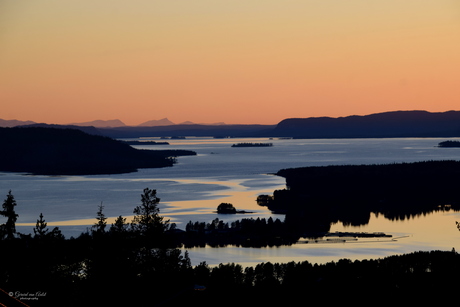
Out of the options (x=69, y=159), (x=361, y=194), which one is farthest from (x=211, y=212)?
(x=69, y=159)

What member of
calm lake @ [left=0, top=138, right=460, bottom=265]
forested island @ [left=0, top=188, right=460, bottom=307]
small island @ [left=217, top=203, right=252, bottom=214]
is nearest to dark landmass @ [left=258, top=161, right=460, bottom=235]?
calm lake @ [left=0, top=138, right=460, bottom=265]

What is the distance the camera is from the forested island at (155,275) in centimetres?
2441

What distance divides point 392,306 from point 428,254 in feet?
50.0

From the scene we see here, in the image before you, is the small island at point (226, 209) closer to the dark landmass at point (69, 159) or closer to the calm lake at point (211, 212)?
the calm lake at point (211, 212)

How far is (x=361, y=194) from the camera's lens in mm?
107062

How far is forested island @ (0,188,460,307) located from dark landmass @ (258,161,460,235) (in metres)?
25.0

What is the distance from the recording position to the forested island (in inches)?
961

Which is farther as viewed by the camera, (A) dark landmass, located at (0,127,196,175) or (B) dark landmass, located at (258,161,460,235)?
(A) dark landmass, located at (0,127,196,175)

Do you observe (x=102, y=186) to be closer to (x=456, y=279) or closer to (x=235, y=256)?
(x=235, y=256)

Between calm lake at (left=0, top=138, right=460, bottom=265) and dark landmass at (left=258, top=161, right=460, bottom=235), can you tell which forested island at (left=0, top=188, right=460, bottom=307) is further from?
dark landmass at (left=258, top=161, right=460, bottom=235)

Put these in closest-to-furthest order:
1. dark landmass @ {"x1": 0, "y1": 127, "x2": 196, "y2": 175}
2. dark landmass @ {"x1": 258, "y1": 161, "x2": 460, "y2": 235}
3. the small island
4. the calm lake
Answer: the calm lake < the small island < dark landmass @ {"x1": 258, "y1": 161, "x2": 460, "y2": 235} < dark landmass @ {"x1": 0, "y1": 127, "x2": 196, "y2": 175}

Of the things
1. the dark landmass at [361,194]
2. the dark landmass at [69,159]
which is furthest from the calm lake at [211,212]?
the dark landmass at [69,159]

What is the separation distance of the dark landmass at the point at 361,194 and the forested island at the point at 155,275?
25032mm

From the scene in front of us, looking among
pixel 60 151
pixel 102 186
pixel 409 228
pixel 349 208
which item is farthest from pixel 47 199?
pixel 60 151
